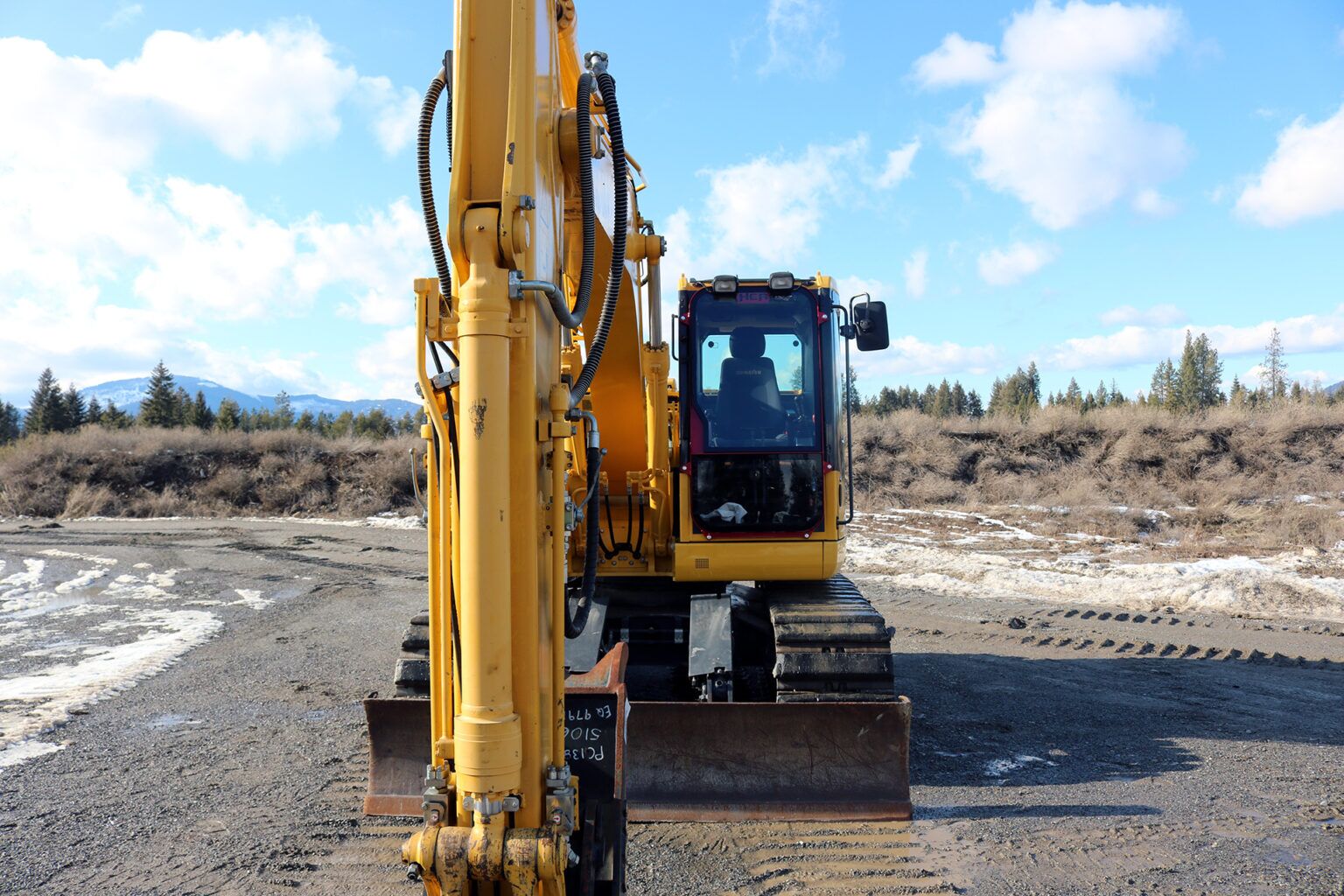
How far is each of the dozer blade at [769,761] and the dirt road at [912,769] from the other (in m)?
0.16

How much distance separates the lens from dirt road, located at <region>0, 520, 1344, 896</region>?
156 inches

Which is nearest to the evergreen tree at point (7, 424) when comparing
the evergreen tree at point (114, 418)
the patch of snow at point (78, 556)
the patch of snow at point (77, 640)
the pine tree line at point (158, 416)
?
the pine tree line at point (158, 416)

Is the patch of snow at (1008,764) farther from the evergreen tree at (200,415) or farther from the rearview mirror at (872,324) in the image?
the evergreen tree at (200,415)

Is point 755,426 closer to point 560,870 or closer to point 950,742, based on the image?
point 950,742

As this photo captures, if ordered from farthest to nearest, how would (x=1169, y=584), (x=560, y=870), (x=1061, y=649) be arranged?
(x=1169, y=584)
(x=1061, y=649)
(x=560, y=870)

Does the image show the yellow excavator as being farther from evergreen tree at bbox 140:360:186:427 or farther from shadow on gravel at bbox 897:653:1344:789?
evergreen tree at bbox 140:360:186:427

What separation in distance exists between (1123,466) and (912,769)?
72.2 feet

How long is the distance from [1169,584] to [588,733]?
10537 millimetres

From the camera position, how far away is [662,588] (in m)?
6.39

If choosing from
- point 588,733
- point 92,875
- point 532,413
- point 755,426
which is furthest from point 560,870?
point 755,426

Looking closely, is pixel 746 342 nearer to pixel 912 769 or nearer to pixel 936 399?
pixel 912 769

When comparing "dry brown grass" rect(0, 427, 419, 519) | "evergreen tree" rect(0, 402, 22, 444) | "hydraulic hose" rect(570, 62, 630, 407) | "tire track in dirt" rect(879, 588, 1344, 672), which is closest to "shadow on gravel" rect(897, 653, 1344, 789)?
"tire track in dirt" rect(879, 588, 1344, 672)

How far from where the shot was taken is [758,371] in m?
5.93

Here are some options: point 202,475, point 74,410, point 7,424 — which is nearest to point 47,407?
point 74,410
